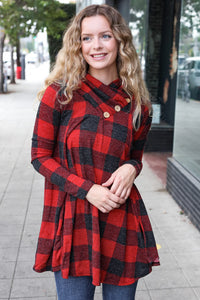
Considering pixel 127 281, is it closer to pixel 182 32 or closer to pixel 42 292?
pixel 42 292

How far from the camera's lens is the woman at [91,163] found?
181 cm

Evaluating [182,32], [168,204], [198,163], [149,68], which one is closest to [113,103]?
[198,163]

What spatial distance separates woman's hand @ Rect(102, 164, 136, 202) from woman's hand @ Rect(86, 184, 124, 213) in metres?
0.03

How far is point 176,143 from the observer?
5352 millimetres

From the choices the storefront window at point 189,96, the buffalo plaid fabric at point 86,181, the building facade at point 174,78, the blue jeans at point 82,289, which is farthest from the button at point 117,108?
the storefront window at point 189,96

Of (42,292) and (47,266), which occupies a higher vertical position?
(47,266)

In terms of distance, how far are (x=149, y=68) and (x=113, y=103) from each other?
6719mm

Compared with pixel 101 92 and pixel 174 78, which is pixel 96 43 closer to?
pixel 101 92

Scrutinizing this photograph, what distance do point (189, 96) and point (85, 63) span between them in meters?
3.43

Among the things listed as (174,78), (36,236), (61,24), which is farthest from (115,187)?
(61,24)

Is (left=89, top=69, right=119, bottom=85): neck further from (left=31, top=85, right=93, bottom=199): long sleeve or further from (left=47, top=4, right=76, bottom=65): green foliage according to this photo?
(left=47, top=4, right=76, bottom=65): green foliage

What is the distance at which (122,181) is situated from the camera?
5.94 feet

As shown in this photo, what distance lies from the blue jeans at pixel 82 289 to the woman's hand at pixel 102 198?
0.36 metres

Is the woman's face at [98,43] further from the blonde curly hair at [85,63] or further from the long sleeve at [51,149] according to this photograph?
the long sleeve at [51,149]
